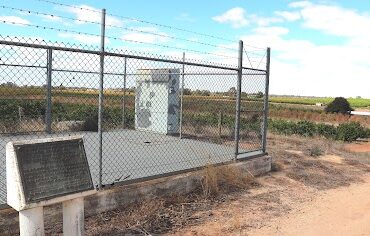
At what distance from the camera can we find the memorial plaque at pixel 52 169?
3.62 meters

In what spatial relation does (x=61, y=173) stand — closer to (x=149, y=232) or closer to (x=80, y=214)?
(x=80, y=214)

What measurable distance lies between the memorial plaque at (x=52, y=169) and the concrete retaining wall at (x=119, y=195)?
60.6 inches

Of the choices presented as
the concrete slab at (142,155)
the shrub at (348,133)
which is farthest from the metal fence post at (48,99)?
the shrub at (348,133)

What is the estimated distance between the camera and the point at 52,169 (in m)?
3.82

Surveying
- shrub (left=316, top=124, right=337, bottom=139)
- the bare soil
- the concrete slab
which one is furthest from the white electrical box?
shrub (left=316, top=124, right=337, bottom=139)

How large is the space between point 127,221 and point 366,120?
130ft

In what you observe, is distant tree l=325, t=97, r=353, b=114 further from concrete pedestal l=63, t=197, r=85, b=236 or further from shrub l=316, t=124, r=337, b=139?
concrete pedestal l=63, t=197, r=85, b=236

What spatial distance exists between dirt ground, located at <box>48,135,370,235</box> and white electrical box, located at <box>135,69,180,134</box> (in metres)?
4.15

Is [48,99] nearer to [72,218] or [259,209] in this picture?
[259,209]

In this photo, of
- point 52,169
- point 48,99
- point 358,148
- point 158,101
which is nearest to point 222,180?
point 48,99

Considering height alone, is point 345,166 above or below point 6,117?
below

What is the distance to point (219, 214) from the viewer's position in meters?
6.43

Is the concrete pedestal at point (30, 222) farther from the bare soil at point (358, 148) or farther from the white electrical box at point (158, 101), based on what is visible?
the bare soil at point (358, 148)

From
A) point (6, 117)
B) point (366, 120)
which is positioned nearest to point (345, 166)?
point (6, 117)
